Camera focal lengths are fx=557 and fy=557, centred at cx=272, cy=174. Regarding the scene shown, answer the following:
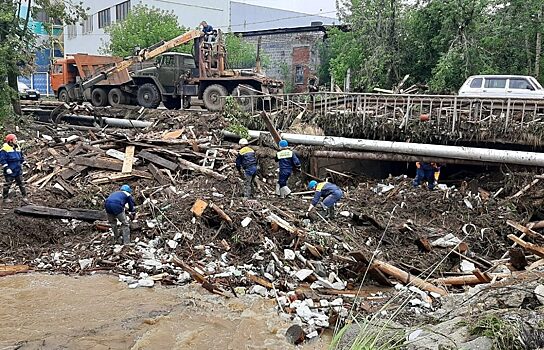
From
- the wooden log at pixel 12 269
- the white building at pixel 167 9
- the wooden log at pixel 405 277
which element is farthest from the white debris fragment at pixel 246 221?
the white building at pixel 167 9

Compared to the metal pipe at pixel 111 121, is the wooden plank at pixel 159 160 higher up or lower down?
Result: lower down

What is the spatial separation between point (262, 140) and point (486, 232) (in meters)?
6.32

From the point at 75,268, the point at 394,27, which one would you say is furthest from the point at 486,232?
the point at 394,27

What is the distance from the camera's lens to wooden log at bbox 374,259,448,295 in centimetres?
782

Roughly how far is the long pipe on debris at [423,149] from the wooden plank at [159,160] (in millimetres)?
2641

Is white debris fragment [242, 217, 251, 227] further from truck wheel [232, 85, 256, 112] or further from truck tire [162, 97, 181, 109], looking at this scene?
truck tire [162, 97, 181, 109]

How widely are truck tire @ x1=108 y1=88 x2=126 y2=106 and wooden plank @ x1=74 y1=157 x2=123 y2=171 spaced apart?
800cm

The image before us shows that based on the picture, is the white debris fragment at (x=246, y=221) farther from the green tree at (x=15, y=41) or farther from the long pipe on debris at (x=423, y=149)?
the green tree at (x=15, y=41)

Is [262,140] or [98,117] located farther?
[98,117]

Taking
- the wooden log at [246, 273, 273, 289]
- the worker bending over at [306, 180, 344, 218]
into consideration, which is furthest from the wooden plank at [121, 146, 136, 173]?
the wooden log at [246, 273, 273, 289]

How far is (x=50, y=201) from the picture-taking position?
1148cm

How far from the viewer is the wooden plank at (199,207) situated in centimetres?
994

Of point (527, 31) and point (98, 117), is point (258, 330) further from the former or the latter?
point (527, 31)

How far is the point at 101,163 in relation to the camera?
1288 centimetres
